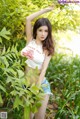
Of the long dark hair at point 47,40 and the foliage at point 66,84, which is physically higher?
the long dark hair at point 47,40

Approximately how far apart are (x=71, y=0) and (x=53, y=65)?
121 centimetres

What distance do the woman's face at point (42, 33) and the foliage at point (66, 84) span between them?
1.06m

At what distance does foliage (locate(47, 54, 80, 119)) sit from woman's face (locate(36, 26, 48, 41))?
1064mm

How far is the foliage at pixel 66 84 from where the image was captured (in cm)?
409

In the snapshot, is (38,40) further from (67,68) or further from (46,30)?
(67,68)

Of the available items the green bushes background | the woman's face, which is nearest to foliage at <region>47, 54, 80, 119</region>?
the green bushes background

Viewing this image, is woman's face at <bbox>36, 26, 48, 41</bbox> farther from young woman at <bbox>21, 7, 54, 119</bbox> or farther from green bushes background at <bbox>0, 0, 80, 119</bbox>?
green bushes background at <bbox>0, 0, 80, 119</bbox>

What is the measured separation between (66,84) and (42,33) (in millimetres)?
1650

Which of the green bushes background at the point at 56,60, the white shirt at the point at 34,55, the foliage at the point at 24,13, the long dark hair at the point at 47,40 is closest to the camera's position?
the white shirt at the point at 34,55

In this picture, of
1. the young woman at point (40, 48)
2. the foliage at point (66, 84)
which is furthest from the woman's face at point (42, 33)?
the foliage at point (66, 84)

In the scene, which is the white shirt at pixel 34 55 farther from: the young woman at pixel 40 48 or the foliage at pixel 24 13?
the foliage at pixel 24 13

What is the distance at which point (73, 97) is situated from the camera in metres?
4.38

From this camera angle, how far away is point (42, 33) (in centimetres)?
336

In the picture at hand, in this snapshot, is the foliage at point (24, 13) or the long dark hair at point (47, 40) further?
the foliage at point (24, 13)
